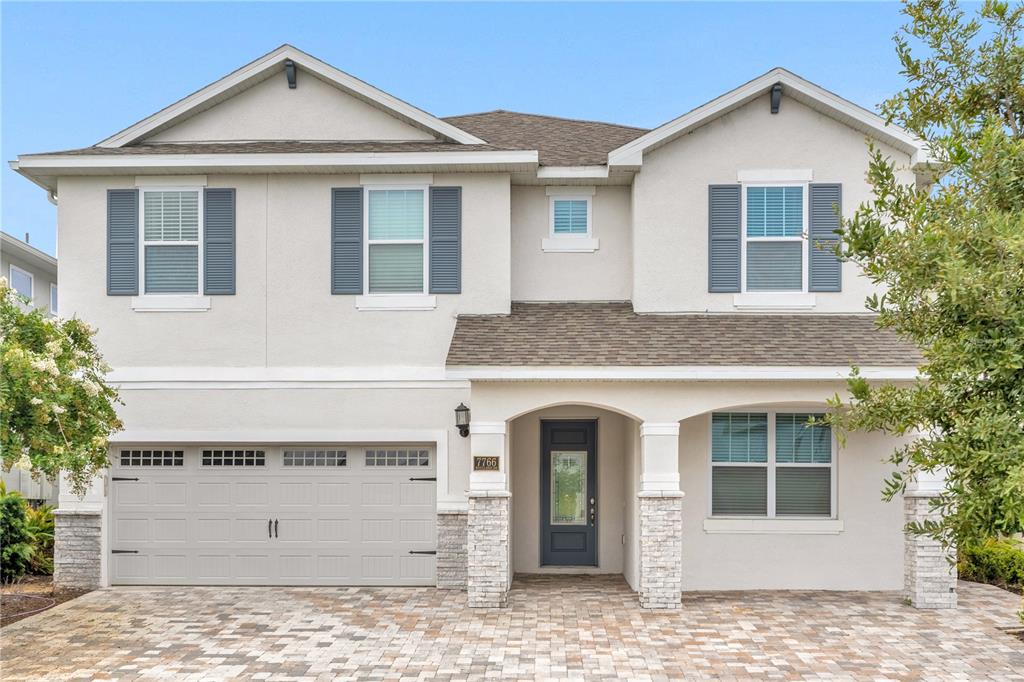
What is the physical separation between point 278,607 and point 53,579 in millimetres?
3995

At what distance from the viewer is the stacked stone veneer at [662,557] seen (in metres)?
10.2

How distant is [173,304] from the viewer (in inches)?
461

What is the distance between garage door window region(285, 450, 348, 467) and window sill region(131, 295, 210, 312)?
2570 mm

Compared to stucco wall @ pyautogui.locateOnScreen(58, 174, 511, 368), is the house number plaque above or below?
below

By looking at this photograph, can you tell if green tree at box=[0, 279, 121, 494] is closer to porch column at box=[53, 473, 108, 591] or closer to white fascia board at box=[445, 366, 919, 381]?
porch column at box=[53, 473, 108, 591]

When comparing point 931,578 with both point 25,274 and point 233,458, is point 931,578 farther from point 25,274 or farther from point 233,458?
point 25,274

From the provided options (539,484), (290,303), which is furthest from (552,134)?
(539,484)

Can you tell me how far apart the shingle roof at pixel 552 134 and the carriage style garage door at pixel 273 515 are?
5.31m

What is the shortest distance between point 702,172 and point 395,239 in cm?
477

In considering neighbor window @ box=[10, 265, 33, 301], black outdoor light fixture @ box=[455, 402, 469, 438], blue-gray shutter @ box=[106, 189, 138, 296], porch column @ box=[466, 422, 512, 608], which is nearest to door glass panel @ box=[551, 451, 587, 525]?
black outdoor light fixture @ box=[455, 402, 469, 438]

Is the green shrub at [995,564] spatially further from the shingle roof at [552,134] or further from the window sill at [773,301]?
the shingle roof at [552,134]

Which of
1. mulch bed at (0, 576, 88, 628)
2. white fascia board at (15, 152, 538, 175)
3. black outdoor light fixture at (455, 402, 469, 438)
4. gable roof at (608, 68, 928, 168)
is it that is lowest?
mulch bed at (0, 576, 88, 628)

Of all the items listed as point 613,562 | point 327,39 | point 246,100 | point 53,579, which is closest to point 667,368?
point 613,562

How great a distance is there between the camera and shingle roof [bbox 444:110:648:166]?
499 inches
